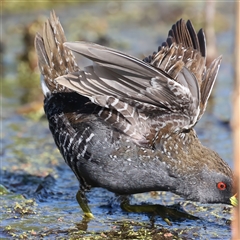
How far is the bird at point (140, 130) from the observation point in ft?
17.4

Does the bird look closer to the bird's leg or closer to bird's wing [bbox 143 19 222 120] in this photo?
bird's wing [bbox 143 19 222 120]

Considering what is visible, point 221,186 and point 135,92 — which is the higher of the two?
point 135,92

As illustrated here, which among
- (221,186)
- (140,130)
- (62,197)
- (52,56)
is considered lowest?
(62,197)

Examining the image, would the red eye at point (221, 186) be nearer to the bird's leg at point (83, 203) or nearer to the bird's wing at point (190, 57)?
the bird's wing at point (190, 57)

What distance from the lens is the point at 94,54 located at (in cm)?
506

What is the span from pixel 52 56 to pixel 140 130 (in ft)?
5.24

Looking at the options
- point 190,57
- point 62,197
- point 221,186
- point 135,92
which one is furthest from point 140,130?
point 62,197

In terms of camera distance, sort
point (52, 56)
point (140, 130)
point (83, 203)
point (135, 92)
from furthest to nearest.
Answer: point (52, 56), point (83, 203), point (140, 130), point (135, 92)

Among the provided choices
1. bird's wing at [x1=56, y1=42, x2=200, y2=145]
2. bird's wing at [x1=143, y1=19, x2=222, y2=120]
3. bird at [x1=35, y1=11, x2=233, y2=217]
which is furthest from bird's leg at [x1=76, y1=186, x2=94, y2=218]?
bird's wing at [x1=143, y1=19, x2=222, y2=120]

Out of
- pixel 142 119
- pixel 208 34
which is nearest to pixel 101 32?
pixel 208 34

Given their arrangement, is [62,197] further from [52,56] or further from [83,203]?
[52,56]

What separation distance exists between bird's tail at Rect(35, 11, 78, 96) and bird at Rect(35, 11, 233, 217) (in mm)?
679

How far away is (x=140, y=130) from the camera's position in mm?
5621

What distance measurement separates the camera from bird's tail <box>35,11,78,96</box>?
660 cm
